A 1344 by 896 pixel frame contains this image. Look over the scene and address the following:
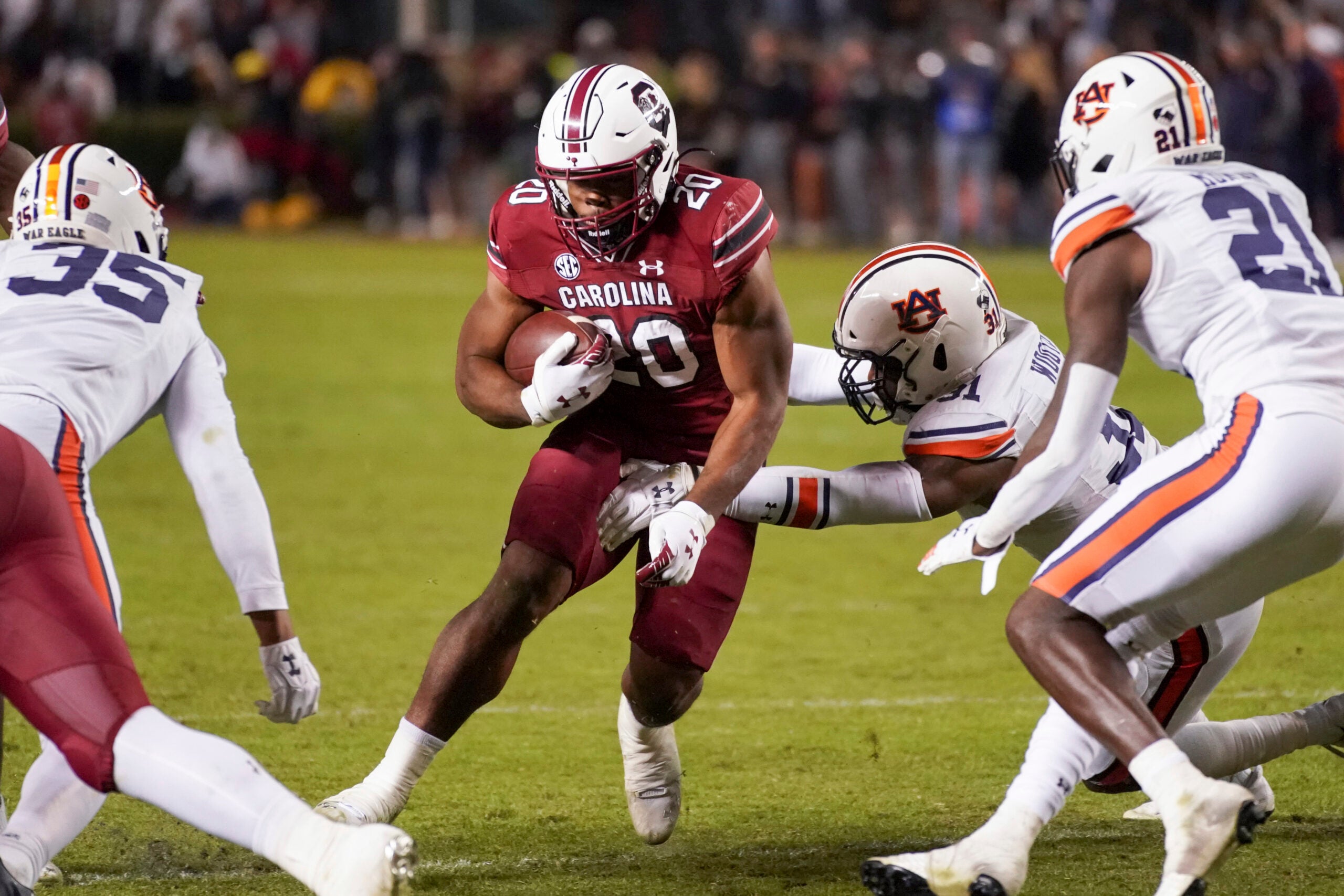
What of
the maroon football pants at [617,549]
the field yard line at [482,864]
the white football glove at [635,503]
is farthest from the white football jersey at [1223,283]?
the field yard line at [482,864]

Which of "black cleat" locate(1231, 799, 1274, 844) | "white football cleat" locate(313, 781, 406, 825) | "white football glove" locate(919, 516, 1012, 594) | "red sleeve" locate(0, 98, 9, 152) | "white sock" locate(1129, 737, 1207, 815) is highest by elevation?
"red sleeve" locate(0, 98, 9, 152)

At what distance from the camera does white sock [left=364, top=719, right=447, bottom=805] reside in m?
3.74

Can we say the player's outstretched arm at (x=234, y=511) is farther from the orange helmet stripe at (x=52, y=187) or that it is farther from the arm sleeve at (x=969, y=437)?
the arm sleeve at (x=969, y=437)

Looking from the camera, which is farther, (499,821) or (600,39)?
(600,39)

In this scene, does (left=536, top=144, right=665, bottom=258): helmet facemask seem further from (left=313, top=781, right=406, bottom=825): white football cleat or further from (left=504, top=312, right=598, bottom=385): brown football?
(left=313, top=781, right=406, bottom=825): white football cleat

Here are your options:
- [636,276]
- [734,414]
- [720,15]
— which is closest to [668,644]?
[734,414]

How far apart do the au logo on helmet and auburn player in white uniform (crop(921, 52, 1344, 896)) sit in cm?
15

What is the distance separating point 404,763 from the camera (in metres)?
3.76

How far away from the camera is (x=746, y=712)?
16.2 feet

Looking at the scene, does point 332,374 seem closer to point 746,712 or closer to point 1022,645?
point 746,712

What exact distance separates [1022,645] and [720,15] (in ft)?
56.5

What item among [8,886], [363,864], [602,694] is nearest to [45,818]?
[8,886]

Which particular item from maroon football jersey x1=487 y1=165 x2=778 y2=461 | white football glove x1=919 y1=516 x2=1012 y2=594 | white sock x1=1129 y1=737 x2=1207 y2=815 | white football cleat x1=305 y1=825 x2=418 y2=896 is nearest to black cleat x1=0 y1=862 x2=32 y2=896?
white football cleat x1=305 y1=825 x2=418 y2=896

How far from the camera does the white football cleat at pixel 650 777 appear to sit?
3936 mm
